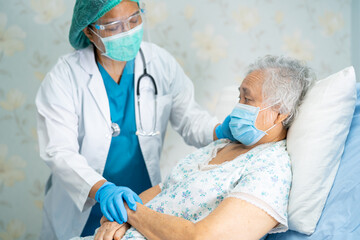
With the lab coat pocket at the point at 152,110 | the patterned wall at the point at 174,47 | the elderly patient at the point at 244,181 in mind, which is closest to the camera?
the elderly patient at the point at 244,181

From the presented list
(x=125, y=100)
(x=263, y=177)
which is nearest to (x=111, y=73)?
(x=125, y=100)

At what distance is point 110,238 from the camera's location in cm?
120

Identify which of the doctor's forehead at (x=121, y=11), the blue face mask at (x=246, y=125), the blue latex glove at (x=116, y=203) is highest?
the doctor's forehead at (x=121, y=11)

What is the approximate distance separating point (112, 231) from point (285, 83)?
0.77 meters

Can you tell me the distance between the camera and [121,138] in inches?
66.6

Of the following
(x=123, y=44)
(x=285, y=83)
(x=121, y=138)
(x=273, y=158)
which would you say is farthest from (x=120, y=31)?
(x=273, y=158)

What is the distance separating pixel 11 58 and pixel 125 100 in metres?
0.82

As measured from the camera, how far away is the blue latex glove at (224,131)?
149 cm

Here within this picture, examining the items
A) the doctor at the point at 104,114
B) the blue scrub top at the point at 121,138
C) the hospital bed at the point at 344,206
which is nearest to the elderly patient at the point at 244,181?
the hospital bed at the point at 344,206

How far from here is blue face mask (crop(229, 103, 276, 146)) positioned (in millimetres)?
1255

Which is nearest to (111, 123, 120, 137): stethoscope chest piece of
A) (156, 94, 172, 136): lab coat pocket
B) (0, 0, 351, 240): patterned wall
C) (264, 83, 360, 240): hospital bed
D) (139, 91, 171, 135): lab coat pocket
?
(139, 91, 171, 135): lab coat pocket

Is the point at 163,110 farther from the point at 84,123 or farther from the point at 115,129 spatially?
the point at 84,123

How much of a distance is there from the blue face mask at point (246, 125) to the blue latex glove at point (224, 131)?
0.19 meters

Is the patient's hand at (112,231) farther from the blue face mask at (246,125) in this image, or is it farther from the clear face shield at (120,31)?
the clear face shield at (120,31)
